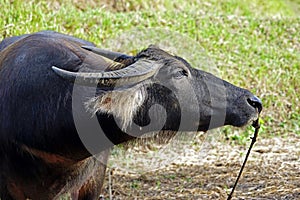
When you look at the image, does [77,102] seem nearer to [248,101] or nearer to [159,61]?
[159,61]

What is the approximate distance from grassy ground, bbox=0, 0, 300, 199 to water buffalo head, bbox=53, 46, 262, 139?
14.6 ft

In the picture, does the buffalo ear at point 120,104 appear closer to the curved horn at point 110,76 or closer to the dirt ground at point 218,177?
the curved horn at point 110,76

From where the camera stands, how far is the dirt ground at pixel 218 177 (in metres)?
5.55

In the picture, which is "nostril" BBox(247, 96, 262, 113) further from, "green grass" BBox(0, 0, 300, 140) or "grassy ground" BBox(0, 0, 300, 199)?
"green grass" BBox(0, 0, 300, 140)

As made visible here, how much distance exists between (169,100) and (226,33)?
7.92 metres

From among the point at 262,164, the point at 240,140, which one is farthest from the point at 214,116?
the point at 240,140

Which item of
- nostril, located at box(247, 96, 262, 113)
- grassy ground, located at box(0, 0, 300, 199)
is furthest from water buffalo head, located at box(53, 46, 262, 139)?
grassy ground, located at box(0, 0, 300, 199)

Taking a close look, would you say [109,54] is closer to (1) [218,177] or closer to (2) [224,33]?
(1) [218,177]

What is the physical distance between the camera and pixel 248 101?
3.63 meters

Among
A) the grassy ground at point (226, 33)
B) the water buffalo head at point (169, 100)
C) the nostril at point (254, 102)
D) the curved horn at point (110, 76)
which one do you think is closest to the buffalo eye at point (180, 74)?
the water buffalo head at point (169, 100)

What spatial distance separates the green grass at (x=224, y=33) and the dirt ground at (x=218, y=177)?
98cm

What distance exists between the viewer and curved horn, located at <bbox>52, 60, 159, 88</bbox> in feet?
10.3

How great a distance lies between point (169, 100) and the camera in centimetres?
357

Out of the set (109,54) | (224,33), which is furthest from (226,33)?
(109,54)
